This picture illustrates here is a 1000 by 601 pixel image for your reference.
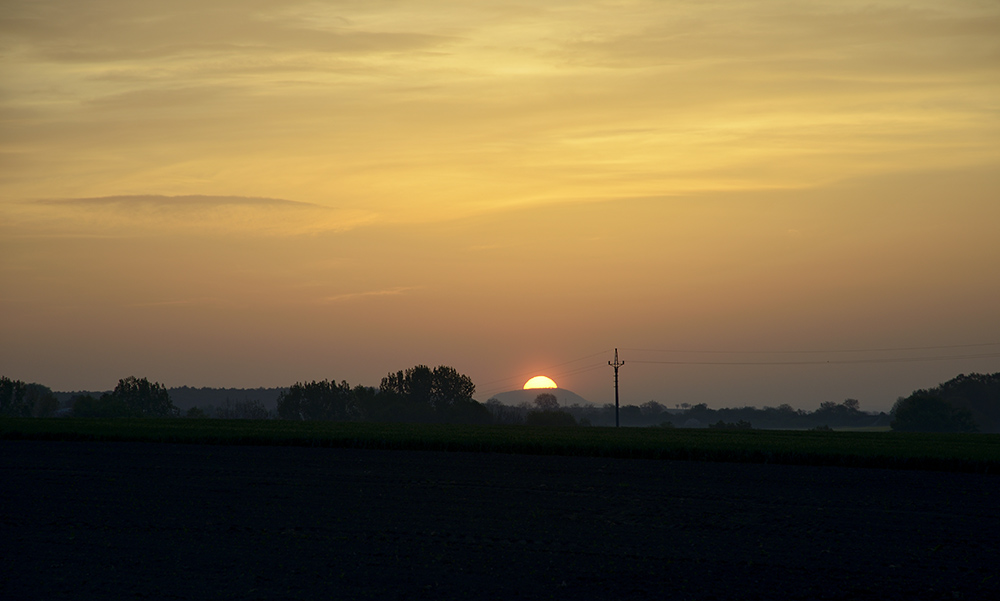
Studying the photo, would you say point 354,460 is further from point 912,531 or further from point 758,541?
point 912,531

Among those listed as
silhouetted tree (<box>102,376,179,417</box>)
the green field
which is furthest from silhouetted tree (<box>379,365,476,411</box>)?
the green field

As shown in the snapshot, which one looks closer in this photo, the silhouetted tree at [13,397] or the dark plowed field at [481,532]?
the dark plowed field at [481,532]

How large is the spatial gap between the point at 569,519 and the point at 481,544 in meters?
4.22

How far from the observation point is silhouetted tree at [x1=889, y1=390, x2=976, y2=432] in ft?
506

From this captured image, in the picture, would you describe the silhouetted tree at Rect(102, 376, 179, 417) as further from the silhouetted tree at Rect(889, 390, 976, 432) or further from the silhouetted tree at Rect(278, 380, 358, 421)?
the silhouetted tree at Rect(889, 390, 976, 432)

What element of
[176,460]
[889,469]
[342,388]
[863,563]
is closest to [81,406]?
[342,388]

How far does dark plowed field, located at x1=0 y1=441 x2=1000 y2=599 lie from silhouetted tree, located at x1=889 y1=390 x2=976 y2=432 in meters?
136

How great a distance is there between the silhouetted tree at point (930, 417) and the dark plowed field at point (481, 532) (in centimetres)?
13556

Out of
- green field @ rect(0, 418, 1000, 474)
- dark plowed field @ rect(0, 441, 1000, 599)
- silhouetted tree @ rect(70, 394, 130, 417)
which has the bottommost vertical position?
dark plowed field @ rect(0, 441, 1000, 599)

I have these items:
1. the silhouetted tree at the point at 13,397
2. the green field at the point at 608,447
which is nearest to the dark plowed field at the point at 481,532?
the green field at the point at 608,447

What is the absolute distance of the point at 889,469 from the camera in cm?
3809

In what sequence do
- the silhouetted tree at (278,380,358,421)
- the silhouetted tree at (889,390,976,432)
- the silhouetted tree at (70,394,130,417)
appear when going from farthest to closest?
the silhouetted tree at (278,380,358,421) → the silhouetted tree at (889,390,976,432) → the silhouetted tree at (70,394,130,417)

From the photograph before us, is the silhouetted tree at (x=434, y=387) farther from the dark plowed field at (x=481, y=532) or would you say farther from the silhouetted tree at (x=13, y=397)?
the dark plowed field at (x=481, y=532)

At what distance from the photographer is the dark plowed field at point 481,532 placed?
1642cm
